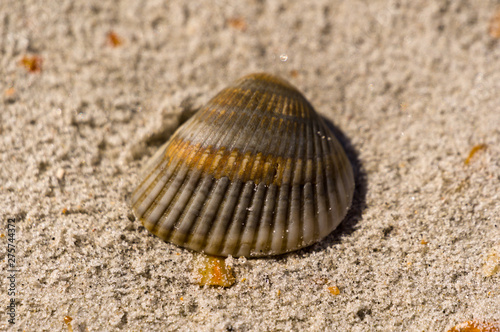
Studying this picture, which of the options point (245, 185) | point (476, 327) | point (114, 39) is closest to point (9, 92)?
point (114, 39)

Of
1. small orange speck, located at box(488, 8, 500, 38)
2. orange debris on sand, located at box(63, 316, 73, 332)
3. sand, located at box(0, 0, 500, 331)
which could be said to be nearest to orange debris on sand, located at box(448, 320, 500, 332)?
sand, located at box(0, 0, 500, 331)

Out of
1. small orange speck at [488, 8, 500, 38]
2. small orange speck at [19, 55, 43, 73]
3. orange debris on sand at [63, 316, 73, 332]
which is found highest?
small orange speck at [488, 8, 500, 38]

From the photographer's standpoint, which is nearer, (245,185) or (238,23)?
(245,185)

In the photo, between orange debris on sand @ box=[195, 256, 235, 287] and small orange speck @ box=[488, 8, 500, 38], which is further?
small orange speck @ box=[488, 8, 500, 38]

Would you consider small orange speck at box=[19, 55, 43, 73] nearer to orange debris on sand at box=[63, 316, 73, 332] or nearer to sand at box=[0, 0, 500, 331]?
sand at box=[0, 0, 500, 331]

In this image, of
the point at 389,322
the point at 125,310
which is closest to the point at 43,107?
the point at 125,310

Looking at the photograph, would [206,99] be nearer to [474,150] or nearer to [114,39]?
[114,39]

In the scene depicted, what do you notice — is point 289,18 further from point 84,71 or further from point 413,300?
point 413,300

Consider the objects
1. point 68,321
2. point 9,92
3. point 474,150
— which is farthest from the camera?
point 9,92
